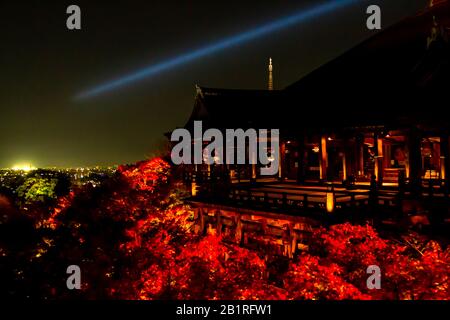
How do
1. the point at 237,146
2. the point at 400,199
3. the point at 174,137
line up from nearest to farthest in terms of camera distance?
the point at 400,199 < the point at 237,146 < the point at 174,137

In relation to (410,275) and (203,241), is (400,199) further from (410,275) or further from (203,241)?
(203,241)

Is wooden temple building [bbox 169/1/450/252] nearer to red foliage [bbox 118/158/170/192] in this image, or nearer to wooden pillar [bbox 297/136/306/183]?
wooden pillar [bbox 297/136/306/183]

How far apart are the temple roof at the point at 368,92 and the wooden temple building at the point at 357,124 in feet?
0.17

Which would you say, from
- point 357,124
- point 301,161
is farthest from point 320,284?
point 301,161

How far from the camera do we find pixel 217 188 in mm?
21500

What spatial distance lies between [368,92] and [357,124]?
280 centimetres

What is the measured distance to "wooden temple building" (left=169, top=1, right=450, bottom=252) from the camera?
16.3 m

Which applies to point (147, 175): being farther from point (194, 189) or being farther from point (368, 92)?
point (368, 92)

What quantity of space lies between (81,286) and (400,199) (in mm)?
11287

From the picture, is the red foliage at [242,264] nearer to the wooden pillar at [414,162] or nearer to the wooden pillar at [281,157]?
the wooden pillar at [414,162]

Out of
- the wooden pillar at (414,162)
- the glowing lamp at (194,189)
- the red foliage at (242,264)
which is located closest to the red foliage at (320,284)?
the red foliage at (242,264)
